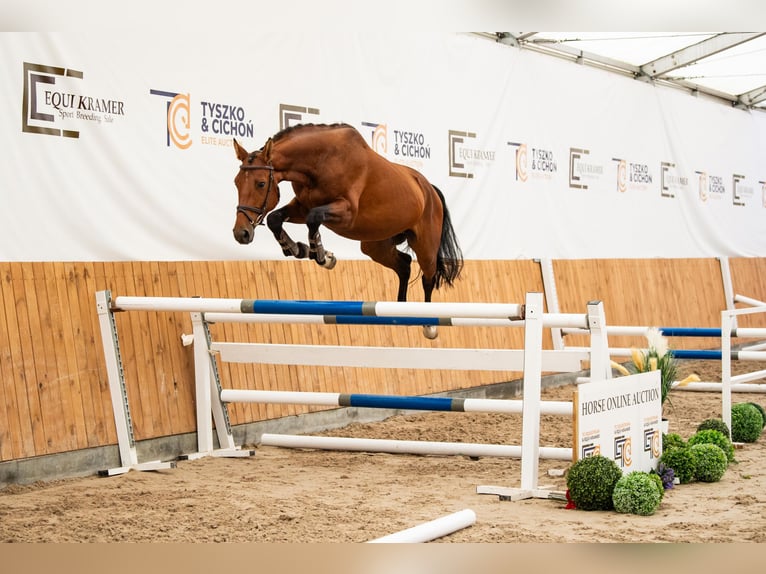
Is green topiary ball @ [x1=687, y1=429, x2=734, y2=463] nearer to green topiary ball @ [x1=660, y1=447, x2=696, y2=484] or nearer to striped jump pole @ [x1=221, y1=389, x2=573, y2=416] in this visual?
green topiary ball @ [x1=660, y1=447, x2=696, y2=484]

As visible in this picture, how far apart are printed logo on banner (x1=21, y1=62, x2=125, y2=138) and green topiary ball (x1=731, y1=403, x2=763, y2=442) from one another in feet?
14.1

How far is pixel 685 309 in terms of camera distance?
12.2 m

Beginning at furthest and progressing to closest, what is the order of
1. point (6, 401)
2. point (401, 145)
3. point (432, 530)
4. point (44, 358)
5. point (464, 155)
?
1. point (464, 155)
2. point (401, 145)
3. point (44, 358)
4. point (6, 401)
5. point (432, 530)

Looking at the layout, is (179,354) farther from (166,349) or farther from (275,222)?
(275,222)

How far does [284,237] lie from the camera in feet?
12.5

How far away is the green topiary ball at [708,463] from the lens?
16.6ft

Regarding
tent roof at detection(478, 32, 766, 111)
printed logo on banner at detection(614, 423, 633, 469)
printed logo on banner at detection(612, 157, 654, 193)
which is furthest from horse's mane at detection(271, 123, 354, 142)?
printed logo on banner at detection(612, 157, 654, 193)

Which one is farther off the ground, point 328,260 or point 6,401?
point 328,260

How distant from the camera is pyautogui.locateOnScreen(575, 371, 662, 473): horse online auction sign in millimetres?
4422

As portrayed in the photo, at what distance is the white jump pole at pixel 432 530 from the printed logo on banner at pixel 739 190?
11074mm

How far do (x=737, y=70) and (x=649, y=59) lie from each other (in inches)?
62.9

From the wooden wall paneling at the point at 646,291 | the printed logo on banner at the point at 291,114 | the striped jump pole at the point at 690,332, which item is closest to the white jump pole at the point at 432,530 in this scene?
Result: the striped jump pole at the point at 690,332

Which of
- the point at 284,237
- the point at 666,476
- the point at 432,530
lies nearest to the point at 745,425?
the point at 666,476

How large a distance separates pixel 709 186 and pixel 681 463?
8.80 m
